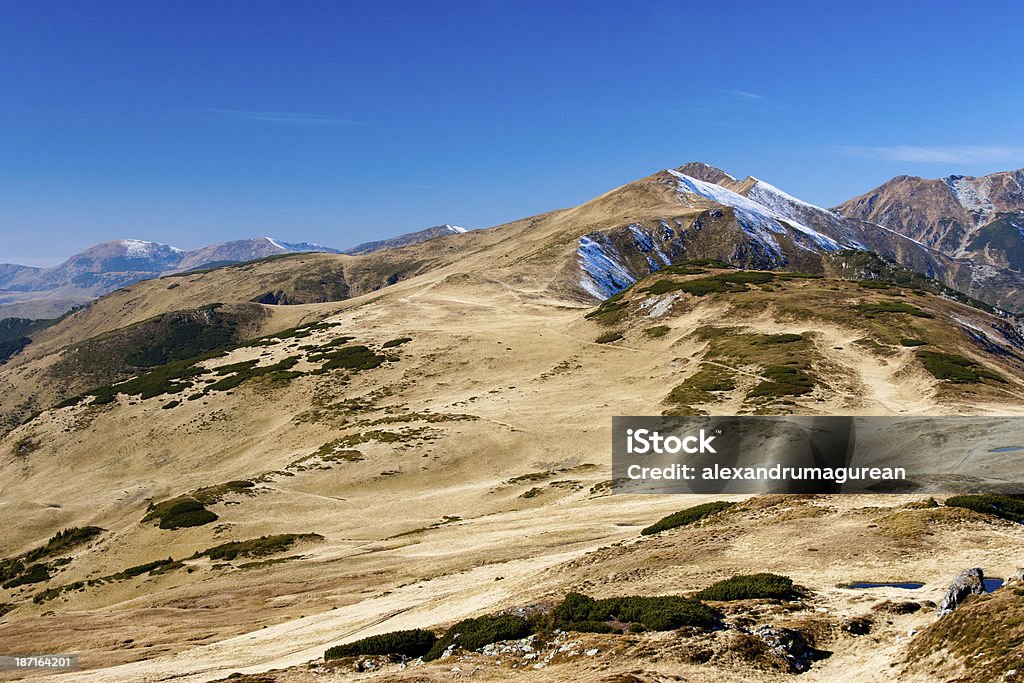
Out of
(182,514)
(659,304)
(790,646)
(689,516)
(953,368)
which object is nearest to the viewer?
(790,646)

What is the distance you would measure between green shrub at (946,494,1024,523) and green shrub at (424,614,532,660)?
19963 mm

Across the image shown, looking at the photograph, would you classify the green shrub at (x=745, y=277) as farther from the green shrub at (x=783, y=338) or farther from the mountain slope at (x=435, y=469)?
the green shrub at (x=783, y=338)

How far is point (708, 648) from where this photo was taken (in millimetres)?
19922

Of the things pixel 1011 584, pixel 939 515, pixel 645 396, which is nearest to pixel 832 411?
pixel 645 396

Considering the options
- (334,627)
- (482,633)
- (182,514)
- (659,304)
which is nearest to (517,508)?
(334,627)

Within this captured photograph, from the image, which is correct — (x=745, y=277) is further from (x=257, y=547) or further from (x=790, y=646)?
(x=790, y=646)

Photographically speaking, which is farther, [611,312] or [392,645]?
[611,312]

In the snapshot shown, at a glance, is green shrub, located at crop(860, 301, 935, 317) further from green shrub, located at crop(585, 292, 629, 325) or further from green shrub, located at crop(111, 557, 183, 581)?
green shrub, located at crop(111, 557, 183, 581)

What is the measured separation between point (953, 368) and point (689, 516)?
47.9 m

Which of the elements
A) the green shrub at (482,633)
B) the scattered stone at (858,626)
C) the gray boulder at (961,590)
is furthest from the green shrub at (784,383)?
the green shrub at (482,633)

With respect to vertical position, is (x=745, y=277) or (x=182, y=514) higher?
(x=745, y=277)

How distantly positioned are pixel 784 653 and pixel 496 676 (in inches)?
335

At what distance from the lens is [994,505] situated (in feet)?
94.2

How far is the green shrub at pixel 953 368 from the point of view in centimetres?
6444
